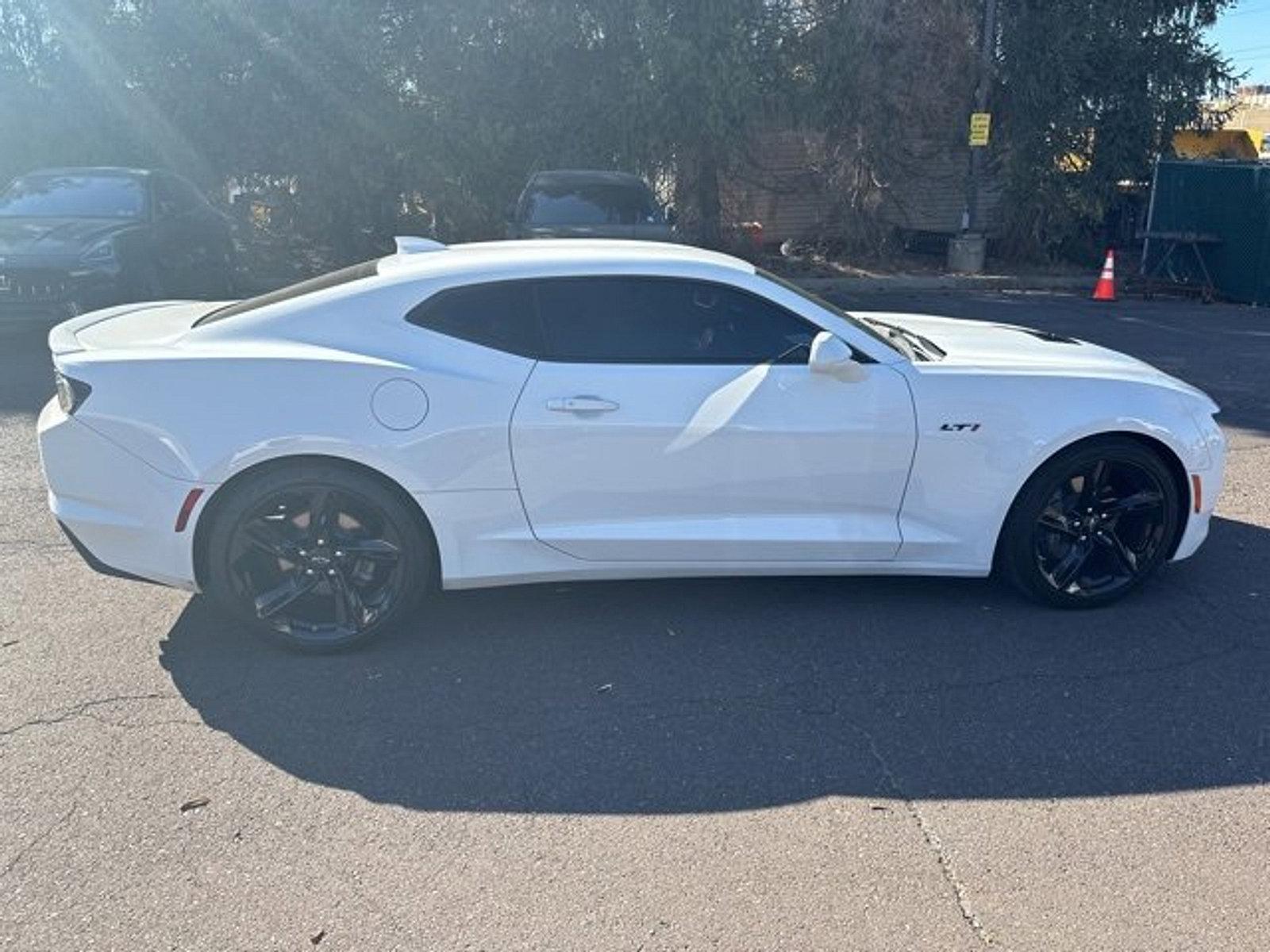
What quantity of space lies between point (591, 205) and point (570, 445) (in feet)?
27.4

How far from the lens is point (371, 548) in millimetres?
4129

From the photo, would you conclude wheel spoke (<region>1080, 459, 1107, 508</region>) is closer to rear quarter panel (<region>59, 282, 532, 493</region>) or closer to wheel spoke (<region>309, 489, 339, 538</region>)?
rear quarter panel (<region>59, 282, 532, 493</region>)

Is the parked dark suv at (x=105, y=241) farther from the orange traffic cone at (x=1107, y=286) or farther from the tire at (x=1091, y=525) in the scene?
the orange traffic cone at (x=1107, y=286)

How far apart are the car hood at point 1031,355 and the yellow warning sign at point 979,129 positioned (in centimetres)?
1179

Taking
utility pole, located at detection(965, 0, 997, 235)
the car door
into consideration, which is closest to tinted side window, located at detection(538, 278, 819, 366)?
the car door

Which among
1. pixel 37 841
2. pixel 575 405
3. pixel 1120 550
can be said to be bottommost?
pixel 37 841

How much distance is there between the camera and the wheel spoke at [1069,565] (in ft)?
15.0

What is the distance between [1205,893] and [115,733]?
3.31 metres

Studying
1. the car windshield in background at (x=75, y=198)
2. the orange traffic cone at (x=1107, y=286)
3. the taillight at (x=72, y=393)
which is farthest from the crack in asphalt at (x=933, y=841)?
the orange traffic cone at (x=1107, y=286)

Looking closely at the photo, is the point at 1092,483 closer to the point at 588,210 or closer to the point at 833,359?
the point at 833,359

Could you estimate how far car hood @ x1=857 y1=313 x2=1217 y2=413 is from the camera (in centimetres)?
455

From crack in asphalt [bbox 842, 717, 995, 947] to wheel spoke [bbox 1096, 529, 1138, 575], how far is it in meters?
1.59

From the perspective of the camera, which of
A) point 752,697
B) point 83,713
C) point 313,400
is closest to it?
point 83,713

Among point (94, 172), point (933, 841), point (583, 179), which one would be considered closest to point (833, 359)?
point (933, 841)
